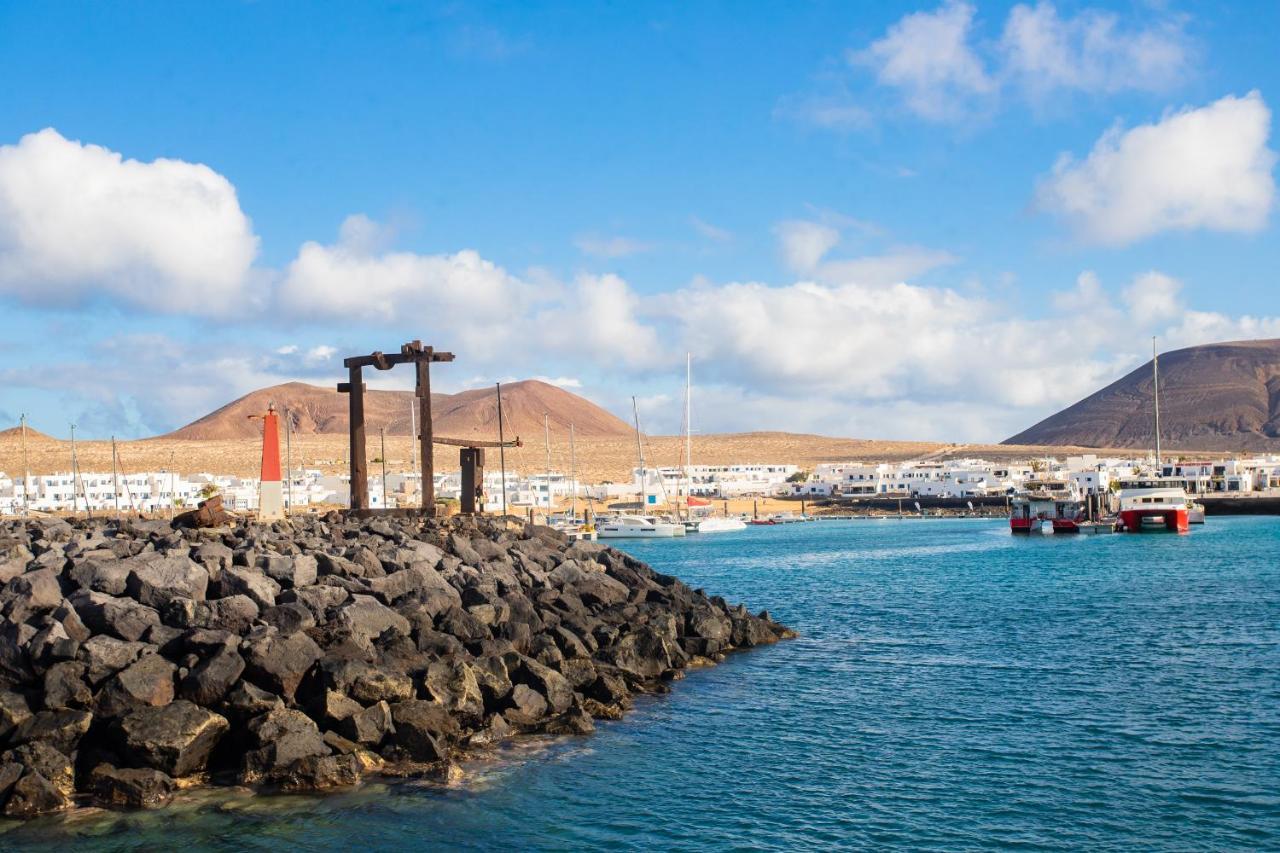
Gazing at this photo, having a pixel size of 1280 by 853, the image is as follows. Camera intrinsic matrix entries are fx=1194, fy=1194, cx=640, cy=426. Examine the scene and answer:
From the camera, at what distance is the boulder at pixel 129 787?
13.8 meters

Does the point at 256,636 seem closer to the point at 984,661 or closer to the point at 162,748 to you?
the point at 162,748

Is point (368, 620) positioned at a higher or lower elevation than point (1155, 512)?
higher

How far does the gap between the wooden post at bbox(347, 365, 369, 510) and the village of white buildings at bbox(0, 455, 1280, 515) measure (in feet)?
123

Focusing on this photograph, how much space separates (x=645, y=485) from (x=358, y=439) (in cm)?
7693

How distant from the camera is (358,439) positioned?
31.4 metres

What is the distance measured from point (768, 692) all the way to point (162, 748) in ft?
34.4

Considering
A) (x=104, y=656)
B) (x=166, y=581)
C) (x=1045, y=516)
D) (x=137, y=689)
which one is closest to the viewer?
(x=137, y=689)

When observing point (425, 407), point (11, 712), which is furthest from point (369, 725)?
point (425, 407)

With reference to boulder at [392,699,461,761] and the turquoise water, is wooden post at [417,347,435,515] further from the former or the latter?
boulder at [392,699,461,761]

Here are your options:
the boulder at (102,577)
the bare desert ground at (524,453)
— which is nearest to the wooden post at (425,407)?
the boulder at (102,577)

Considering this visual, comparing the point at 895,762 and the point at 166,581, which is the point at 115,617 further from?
the point at 895,762

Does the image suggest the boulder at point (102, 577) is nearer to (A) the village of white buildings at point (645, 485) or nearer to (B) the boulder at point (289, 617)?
(B) the boulder at point (289, 617)

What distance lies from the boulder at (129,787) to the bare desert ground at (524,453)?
287 feet

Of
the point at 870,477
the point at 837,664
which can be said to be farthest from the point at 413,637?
the point at 870,477
